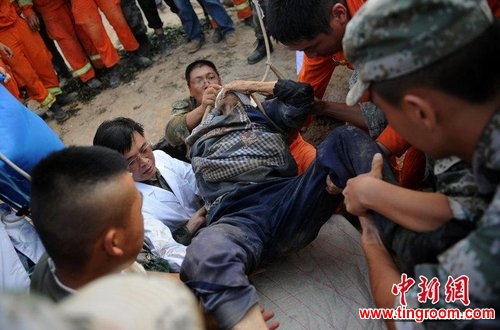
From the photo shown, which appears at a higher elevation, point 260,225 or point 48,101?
point 48,101

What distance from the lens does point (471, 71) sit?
1.14 m

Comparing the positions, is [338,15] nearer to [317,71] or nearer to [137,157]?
[317,71]

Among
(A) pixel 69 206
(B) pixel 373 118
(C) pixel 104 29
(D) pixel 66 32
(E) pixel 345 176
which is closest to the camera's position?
(A) pixel 69 206

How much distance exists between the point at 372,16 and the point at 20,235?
1.82m

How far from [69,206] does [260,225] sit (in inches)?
41.5

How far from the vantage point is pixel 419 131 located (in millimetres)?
1273

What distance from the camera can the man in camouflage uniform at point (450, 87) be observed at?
1.11 metres

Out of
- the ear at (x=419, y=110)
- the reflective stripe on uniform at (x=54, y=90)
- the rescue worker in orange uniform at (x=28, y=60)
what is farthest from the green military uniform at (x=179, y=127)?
the reflective stripe on uniform at (x=54, y=90)

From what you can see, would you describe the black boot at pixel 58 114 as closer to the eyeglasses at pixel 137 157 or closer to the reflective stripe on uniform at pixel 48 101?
the reflective stripe on uniform at pixel 48 101

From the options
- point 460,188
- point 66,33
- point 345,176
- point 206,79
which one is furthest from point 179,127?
point 66,33

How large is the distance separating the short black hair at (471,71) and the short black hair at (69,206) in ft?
3.54

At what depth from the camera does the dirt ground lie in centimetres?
479

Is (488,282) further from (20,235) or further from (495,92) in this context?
(20,235)

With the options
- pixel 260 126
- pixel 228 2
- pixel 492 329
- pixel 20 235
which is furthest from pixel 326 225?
pixel 228 2
